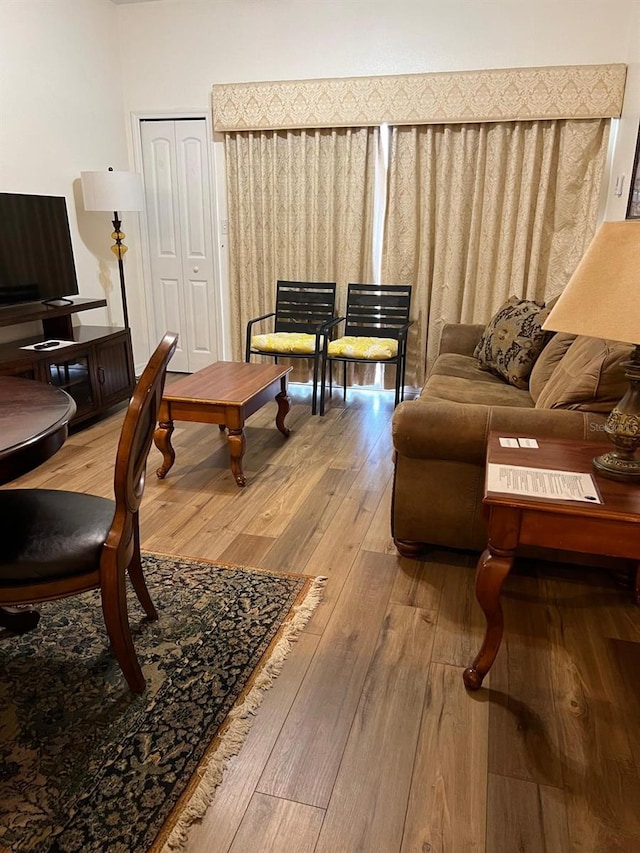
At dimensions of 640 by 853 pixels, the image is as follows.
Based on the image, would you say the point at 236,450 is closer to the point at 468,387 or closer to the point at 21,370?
the point at 468,387

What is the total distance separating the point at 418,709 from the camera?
5.48 ft

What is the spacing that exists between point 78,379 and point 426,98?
3.06 meters

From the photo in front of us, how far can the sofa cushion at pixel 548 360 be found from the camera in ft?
9.05

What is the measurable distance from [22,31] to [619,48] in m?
3.81

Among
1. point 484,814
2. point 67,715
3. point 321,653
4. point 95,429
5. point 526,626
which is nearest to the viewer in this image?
point 484,814

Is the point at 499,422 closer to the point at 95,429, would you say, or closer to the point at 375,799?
the point at 375,799

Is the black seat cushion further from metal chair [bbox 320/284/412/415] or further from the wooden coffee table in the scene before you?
metal chair [bbox 320/284/412/415]

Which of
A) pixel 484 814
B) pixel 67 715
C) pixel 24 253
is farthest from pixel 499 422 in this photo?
pixel 24 253

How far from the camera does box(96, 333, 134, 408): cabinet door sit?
403cm

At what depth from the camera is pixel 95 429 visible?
403 cm

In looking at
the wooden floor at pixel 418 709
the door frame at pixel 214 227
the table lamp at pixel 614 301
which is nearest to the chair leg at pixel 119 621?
the wooden floor at pixel 418 709

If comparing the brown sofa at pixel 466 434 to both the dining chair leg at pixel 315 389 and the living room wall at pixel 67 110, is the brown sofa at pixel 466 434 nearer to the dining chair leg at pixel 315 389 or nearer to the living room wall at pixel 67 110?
the dining chair leg at pixel 315 389

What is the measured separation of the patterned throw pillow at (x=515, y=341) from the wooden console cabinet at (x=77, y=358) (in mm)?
2481

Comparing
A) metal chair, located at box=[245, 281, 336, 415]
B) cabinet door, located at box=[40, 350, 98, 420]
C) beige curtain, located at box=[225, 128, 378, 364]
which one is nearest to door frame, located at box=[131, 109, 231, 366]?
beige curtain, located at box=[225, 128, 378, 364]
